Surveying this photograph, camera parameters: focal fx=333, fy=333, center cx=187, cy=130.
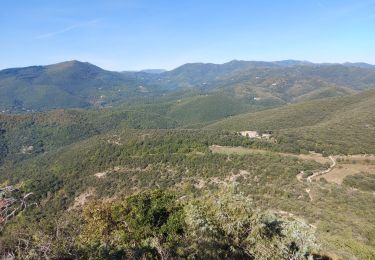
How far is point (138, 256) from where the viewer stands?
71.3ft

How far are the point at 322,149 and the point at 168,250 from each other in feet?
253

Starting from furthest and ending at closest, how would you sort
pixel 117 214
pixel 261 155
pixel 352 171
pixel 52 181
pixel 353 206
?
pixel 52 181
pixel 261 155
pixel 352 171
pixel 353 206
pixel 117 214

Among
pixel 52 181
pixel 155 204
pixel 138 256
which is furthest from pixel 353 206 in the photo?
pixel 52 181

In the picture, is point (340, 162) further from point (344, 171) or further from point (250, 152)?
point (250, 152)

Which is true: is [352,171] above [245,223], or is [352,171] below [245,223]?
below

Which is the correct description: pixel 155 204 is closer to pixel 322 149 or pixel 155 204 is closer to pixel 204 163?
pixel 204 163

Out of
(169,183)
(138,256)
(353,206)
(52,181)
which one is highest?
(138,256)

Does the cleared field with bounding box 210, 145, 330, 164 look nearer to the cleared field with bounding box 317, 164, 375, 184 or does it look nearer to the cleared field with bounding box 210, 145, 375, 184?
the cleared field with bounding box 210, 145, 375, 184

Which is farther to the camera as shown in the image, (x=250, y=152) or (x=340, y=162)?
(x=250, y=152)

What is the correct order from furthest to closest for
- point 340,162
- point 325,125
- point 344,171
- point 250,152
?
1. point 325,125
2. point 250,152
3. point 340,162
4. point 344,171

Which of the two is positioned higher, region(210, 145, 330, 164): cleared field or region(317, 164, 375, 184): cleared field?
region(317, 164, 375, 184): cleared field

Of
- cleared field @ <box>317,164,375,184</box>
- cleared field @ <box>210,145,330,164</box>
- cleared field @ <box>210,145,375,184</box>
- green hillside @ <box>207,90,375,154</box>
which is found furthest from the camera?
green hillside @ <box>207,90,375,154</box>

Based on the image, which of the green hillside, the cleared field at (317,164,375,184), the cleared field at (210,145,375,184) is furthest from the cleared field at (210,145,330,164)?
the cleared field at (317,164,375,184)

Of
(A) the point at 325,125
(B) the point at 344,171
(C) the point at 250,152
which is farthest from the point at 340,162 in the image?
(A) the point at 325,125
